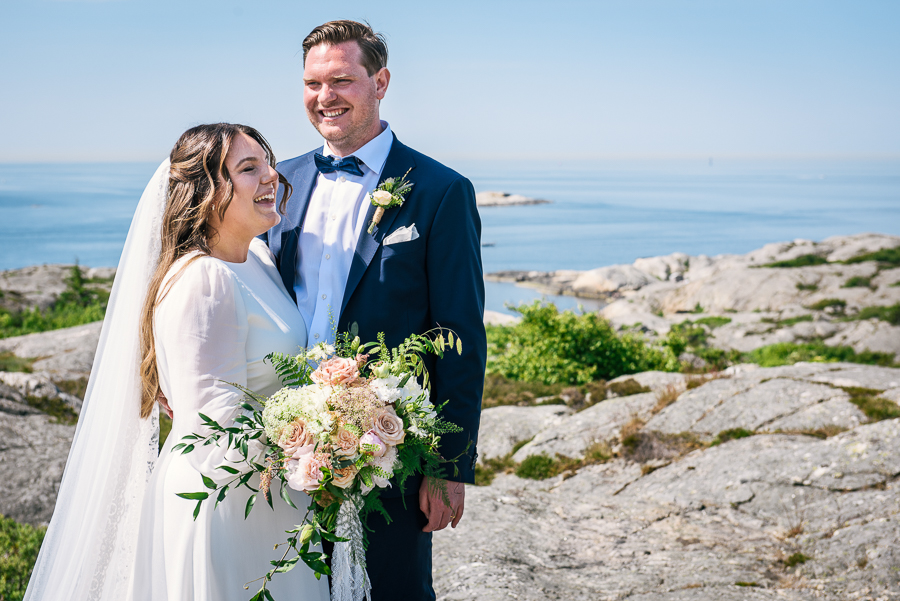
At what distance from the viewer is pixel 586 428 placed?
8.46 meters

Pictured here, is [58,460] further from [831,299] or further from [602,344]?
[831,299]

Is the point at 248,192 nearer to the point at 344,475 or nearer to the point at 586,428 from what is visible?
the point at 344,475

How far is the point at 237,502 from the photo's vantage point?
2.98m

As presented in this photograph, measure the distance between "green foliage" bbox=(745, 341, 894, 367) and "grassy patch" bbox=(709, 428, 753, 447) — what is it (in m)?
9.27

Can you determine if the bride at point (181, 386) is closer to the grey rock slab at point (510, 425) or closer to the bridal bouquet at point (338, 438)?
the bridal bouquet at point (338, 438)

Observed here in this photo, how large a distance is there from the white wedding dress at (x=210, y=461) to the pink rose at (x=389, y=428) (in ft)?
2.43

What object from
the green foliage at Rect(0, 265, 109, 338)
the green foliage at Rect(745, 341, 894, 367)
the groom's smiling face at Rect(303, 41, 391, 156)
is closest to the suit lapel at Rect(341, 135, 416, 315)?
the groom's smiling face at Rect(303, 41, 391, 156)

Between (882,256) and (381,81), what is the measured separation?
2923 centimetres

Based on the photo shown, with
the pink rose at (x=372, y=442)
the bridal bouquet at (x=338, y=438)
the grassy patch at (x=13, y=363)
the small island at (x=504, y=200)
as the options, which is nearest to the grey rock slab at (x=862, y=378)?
the bridal bouquet at (x=338, y=438)

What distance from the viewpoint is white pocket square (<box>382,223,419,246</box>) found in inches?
132

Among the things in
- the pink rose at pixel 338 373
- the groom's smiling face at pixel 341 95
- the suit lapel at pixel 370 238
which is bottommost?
the pink rose at pixel 338 373

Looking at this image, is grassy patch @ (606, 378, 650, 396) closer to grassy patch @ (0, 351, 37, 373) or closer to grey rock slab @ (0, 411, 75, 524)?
grey rock slab @ (0, 411, 75, 524)

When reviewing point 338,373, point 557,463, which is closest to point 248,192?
point 338,373

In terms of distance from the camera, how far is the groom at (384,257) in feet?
10.8
